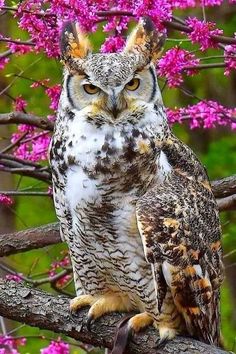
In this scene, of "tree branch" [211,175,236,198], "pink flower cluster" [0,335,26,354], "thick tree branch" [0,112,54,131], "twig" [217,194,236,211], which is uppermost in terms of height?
"thick tree branch" [0,112,54,131]

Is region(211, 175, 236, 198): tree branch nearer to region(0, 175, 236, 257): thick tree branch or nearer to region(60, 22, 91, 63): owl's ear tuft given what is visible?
region(0, 175, 236, 257): thick tree branch

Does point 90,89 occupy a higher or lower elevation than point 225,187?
higher

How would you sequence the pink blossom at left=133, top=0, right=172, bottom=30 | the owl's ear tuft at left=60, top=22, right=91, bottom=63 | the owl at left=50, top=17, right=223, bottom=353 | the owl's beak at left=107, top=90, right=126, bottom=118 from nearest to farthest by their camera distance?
the owl's beak at left=107, top=90, right=126, bottom=118, the owl at left=50, top=17, right=223, bottom=353, the owl's ear tuft at left=60, top=22, right=91, bottom=63, the pink blossom at left=133, top=0, right=172, bottom=30

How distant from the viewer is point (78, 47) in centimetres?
409

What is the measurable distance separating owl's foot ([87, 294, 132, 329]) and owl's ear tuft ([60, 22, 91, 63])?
110 centimetres

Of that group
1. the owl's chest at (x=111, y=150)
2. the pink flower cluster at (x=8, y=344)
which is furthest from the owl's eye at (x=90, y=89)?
the pink flower cluster at (x=8, y=344)

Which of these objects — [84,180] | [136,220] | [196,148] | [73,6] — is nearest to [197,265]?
[136,220]

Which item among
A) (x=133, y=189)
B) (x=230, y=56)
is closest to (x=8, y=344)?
(x=133, y=189)

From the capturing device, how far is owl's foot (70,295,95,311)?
14.2ft

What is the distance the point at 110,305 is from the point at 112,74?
113 centimetres

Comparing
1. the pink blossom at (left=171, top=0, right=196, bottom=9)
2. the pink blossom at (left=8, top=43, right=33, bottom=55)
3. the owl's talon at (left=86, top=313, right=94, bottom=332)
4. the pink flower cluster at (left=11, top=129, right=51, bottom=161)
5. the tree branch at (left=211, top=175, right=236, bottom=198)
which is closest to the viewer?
the owl's talon at (left=86, top=313, right=94, bottom=332)

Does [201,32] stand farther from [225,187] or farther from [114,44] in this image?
[225,187]

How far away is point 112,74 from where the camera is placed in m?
3.86

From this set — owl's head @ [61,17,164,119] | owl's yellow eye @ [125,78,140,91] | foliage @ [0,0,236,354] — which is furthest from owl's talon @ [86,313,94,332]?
foliage @ [0,0,236,354]
